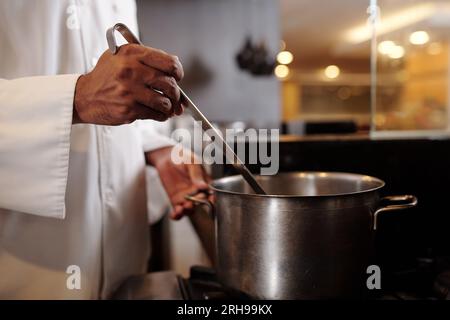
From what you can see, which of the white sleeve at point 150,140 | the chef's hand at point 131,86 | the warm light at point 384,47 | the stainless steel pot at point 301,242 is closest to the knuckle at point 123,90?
the chef's hand at point 131,86

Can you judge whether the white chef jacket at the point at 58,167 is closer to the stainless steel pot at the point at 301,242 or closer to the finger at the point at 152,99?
the finger at the point at 152,99

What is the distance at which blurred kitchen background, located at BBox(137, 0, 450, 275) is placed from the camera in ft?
3.09

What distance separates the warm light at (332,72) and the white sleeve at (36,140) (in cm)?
863

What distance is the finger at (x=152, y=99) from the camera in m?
0.51

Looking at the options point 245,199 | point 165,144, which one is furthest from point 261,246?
point 165,144

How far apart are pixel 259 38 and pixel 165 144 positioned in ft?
9.47

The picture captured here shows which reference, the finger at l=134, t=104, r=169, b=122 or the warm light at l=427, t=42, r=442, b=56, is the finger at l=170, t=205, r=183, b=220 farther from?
the warm light at l=427, t=42, r=442, b=56

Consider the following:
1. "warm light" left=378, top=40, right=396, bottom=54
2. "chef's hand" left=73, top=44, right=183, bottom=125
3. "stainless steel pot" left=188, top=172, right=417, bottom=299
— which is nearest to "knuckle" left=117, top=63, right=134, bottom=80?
"chef's hand" left=73, top=44, right=183, bottom=125

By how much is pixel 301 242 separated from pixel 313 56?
24.0ft

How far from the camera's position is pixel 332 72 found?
8.94 metres

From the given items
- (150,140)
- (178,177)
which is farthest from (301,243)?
(150,140)

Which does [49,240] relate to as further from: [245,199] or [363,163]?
[363,163]

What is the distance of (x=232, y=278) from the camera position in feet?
1.79

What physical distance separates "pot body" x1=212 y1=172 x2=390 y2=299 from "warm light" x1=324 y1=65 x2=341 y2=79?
28.2 feet
